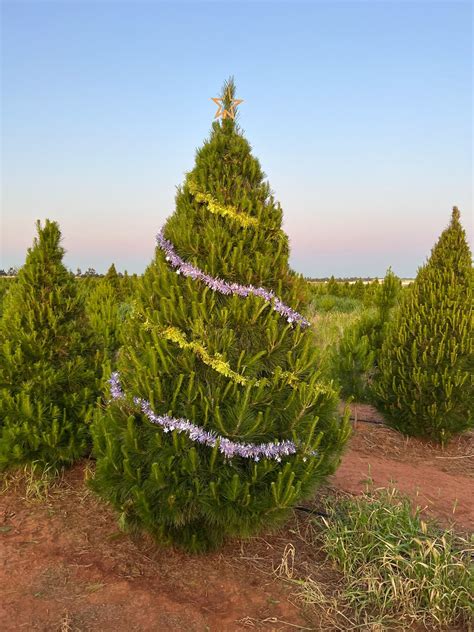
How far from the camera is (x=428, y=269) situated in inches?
319

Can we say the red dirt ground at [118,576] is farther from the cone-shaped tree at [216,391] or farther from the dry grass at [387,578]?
the cone-shaped tree at [216,391]

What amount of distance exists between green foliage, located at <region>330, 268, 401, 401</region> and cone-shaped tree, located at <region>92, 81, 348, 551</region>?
16.8 feet

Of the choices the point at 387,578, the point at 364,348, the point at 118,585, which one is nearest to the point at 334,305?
the point at 364,348

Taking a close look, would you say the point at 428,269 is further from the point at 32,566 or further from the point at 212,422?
the point at 32,566

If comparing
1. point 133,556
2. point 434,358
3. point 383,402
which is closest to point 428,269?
point 434,358

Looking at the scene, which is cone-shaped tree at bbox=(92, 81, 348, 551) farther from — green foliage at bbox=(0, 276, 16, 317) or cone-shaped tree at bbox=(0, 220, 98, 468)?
green foliage at bbox=(0, 276, 16, 317)

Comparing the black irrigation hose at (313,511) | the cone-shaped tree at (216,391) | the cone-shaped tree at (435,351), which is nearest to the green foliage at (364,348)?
the cone-shaped tree at (435,351)

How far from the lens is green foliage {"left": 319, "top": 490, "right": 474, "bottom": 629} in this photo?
11.4ft

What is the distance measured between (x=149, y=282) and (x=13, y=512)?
2525 millimetres

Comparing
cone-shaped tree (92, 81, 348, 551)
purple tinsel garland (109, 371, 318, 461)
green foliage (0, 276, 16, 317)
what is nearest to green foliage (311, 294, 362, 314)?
green foliage (0, 276, 16, 317)

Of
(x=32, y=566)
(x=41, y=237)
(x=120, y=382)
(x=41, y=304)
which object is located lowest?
(x=32, y=566)

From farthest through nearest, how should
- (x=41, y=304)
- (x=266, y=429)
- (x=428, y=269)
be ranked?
(x=428, y=269) < (x=41, y=304) < (x=266, y=429)

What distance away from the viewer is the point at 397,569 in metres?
3.82

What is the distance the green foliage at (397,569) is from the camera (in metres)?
3.47
